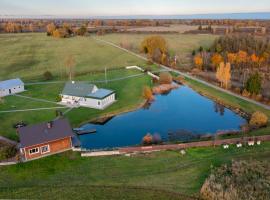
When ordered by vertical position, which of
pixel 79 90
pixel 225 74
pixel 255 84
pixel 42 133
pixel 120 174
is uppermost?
pixel 225 74

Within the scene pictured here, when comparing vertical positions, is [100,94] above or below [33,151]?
above

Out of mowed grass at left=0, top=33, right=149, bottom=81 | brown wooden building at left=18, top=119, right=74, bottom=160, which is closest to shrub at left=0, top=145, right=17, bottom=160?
brown wooden building at left=18, top=119, right=74, bottom=160

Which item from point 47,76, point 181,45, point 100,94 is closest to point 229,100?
point 100,94

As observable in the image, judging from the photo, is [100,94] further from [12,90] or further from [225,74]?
[225,74]

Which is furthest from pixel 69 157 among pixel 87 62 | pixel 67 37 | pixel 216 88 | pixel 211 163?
pixel 67 37

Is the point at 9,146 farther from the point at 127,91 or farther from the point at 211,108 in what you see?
the point at 211,108

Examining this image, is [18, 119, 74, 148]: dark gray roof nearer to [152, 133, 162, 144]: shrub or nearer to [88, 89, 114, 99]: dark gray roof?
[152, 133, 162, 144]: shrub
